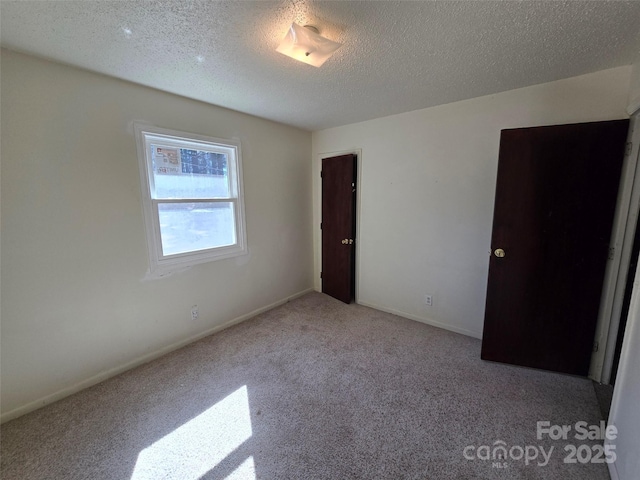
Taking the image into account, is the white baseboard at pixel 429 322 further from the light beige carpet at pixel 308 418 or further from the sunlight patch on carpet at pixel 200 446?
the sunlight patch on carpet at pixel 200 446

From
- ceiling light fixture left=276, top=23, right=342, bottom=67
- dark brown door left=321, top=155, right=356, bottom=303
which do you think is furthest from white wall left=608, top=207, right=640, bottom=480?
dark brown door left=321, top=155, right=356, bottom=303

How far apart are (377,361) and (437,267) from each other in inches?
48.0

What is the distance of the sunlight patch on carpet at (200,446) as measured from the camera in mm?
1357

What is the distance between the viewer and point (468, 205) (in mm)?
2506

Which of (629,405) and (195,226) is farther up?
(195,226)

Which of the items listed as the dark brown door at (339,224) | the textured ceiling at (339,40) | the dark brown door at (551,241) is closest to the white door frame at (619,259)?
the dark brown door at (551,241)

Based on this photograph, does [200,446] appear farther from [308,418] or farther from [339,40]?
[339,40]

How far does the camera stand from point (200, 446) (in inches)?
59.1

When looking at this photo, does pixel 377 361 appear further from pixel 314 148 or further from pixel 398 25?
pixel 314 148

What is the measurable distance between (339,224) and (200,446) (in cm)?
260

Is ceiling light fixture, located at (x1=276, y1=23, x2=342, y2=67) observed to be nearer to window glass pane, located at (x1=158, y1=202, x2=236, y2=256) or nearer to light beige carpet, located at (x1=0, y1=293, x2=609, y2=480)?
window glass pane, located at (x1=158, y1=202, x2=236, y2=256)

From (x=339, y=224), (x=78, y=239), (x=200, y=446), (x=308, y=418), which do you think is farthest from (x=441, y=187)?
(x=78, y=239)

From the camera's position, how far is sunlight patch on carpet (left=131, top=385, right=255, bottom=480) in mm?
1357

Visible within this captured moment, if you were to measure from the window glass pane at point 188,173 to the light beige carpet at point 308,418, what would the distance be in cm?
154
